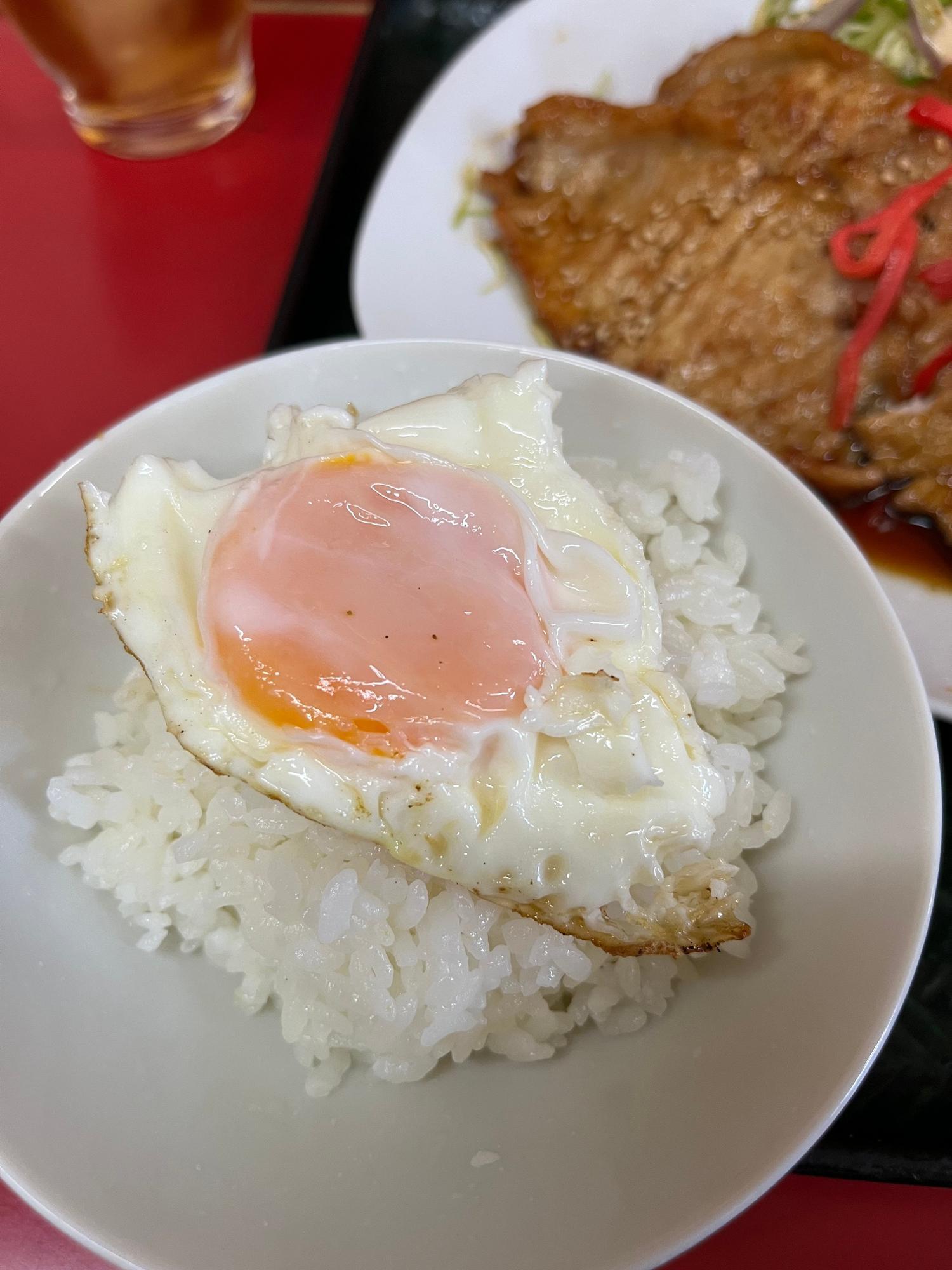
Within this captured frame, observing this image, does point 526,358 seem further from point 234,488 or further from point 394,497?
point 234,488

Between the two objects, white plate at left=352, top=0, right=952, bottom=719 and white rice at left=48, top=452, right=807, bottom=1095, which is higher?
white plate at left=352, top=0, right=952, bottom=719

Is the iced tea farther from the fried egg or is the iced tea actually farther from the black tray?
the fried egg

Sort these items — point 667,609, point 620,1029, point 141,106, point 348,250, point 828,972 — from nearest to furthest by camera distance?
point 828,972 → point 620,1029 → point 667,609 → point 348,250 → point 141,106

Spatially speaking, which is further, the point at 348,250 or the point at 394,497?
the point at 348,250

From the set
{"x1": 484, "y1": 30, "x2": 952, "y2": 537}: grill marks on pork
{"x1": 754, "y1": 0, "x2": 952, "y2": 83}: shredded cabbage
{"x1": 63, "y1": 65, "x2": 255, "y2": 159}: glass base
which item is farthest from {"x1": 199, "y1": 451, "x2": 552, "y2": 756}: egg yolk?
{"x1": 754, "y1": 0, "x2": 952, "y2": 83}: shredded cabbage

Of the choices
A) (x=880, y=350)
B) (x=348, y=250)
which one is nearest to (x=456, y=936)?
(x=880, y=350)

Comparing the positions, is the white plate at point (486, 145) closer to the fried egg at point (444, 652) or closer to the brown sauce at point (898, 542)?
the brown sauce at point (898, 542)
